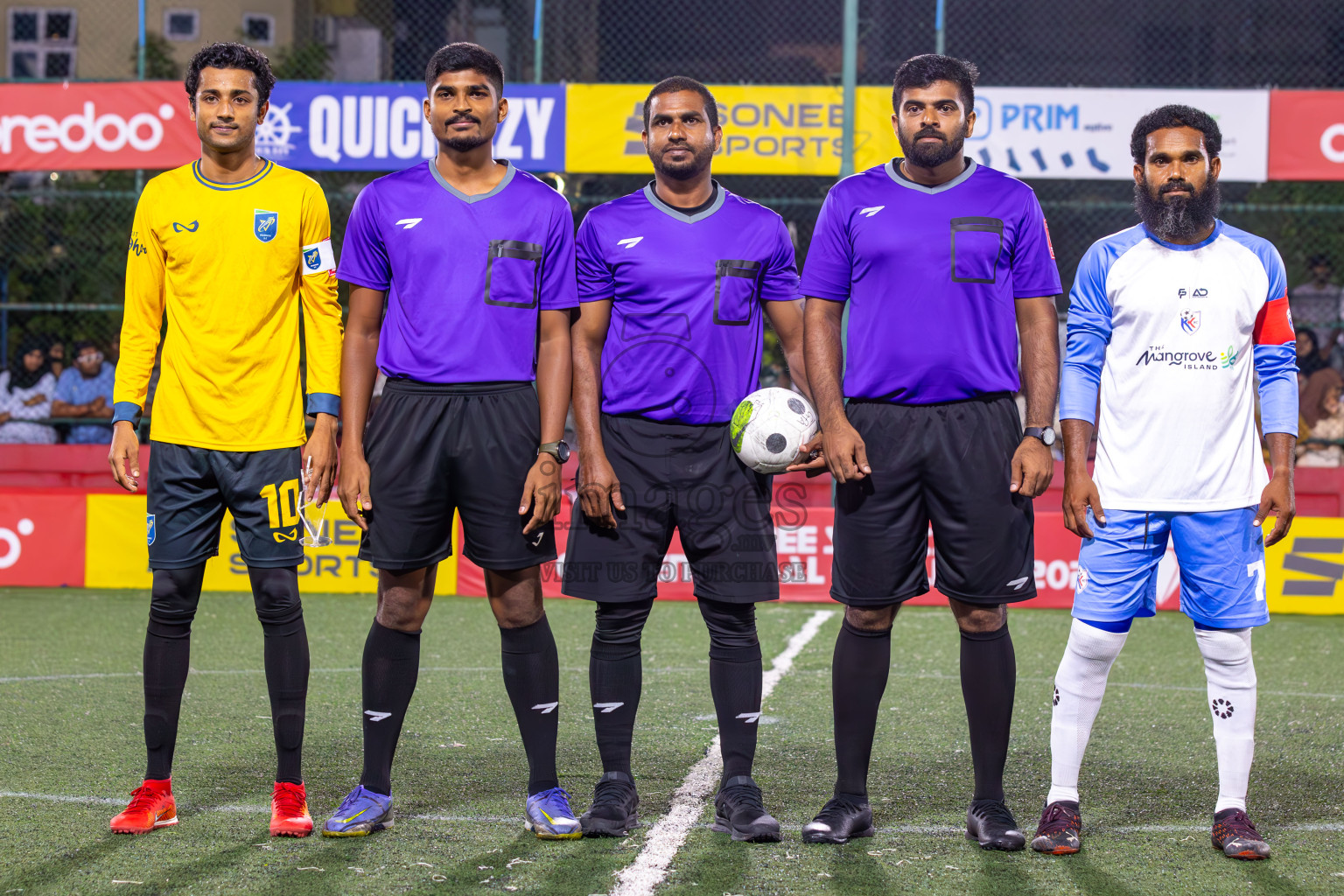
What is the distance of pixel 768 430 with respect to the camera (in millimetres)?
3910

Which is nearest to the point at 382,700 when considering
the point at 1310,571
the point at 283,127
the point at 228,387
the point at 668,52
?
the point at 228,387

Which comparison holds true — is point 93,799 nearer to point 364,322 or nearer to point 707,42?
point 364,322

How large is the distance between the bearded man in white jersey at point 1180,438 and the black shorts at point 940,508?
20 centimetres

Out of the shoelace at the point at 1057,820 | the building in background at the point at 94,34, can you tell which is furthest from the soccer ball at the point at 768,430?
the building in background at the point at 94,34

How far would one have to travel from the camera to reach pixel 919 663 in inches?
283

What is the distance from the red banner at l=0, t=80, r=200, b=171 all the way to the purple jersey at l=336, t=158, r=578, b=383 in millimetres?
8227

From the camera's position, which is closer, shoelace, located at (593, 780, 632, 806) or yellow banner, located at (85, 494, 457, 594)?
shoelace, located at (593, 780, 632, 806)

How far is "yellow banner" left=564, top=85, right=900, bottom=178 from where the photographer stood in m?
11.2

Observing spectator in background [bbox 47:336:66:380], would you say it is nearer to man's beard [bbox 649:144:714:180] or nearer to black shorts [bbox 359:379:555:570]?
black shorts [bbox 359:379:555:570]

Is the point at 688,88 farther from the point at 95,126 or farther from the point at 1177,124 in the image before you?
the point at 95,126

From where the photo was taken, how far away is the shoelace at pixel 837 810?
12.8 ft

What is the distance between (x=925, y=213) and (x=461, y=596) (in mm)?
6381

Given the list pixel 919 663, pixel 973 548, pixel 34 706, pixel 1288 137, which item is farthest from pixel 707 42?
pixel 973 548

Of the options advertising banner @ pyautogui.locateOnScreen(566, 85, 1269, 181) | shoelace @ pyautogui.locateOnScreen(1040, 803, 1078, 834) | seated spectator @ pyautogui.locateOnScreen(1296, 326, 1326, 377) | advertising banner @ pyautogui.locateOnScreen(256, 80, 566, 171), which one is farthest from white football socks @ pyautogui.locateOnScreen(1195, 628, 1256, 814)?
advertising banner @ pyautogui.locateOnScreen(256, 80, 566, 171)
